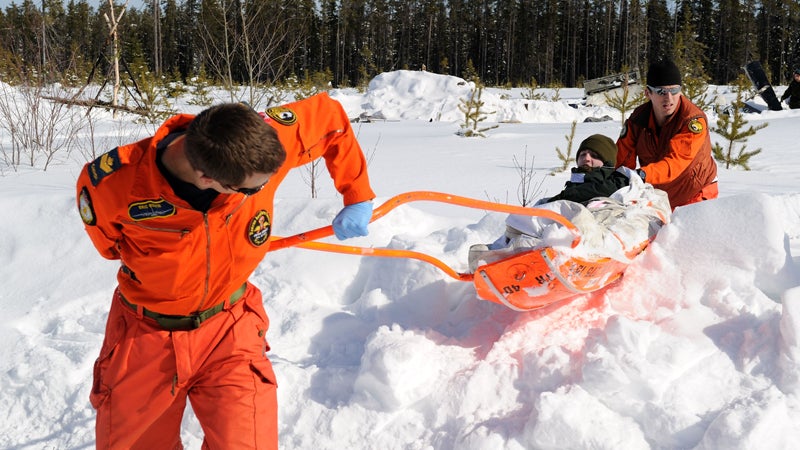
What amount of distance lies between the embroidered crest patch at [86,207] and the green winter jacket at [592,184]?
2.37m

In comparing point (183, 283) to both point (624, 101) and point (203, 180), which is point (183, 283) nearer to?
point (203, 180)

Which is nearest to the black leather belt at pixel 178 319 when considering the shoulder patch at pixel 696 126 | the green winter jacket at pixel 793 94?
the shoulder patch at pixel 696 126

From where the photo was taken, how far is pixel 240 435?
2.06 meters

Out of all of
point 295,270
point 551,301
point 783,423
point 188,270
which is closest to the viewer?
point 188,270

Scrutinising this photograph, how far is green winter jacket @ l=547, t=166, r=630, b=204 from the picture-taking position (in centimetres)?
353

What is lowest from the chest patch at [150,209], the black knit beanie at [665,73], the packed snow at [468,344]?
the packed snow at [468,344]

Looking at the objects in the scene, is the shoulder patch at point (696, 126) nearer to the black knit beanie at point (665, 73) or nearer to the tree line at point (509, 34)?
the black knit beanie at point (665, 73)

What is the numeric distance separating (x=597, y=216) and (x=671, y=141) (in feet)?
3.05

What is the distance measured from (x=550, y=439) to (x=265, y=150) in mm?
1569

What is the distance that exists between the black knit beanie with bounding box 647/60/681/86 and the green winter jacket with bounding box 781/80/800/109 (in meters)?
13.0

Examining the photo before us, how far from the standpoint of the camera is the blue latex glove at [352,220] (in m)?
2.39

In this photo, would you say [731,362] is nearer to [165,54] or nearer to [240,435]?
[240,435]

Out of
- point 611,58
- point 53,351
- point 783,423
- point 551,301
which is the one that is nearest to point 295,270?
point 53,351

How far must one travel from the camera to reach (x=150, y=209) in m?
1.84
